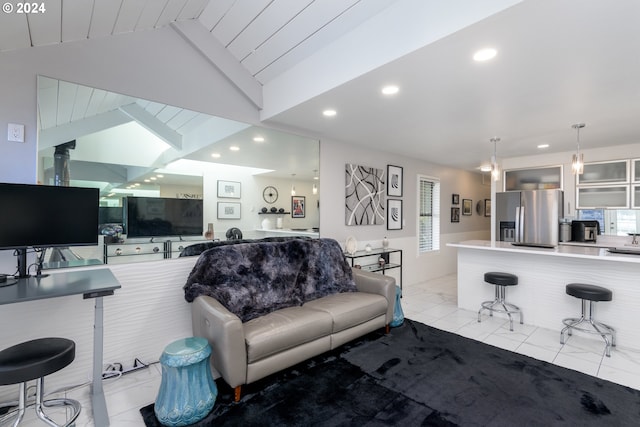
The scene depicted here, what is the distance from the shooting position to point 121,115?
2.58m

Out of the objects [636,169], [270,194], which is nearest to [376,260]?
[270,194]

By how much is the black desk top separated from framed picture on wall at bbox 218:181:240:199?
1330mm

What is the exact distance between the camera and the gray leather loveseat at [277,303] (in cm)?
218

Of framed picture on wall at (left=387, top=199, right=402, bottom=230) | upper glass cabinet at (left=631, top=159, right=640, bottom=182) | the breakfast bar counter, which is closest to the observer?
the breakfast bar counter

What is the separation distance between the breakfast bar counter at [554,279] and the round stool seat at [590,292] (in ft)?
0.78

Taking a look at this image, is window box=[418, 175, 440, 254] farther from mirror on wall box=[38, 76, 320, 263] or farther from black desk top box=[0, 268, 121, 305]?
black desk top box=[0, 268, 121, 305]

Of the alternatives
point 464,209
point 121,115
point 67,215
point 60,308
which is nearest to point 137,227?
point 67,215

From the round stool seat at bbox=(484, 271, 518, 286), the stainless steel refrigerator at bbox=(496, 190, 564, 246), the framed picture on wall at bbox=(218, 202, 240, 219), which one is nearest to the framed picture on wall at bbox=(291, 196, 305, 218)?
the framed picture on wall at bbox=(218, 202, 240, 219)

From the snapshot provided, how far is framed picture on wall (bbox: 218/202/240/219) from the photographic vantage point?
3.19 meters

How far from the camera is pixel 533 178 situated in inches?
214

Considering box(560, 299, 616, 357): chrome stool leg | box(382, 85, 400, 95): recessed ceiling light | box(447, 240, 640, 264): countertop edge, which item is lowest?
box(560, 299, 616, 357): chrome stool leg

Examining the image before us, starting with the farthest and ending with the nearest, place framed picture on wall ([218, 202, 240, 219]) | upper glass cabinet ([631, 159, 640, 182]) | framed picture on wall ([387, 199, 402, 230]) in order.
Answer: framed picture on wall ([387, 199, 402, 230]), upper glass cabinet ([631, 159, 640, 182]), framed picture on wall ([218, 202, 240, 219])

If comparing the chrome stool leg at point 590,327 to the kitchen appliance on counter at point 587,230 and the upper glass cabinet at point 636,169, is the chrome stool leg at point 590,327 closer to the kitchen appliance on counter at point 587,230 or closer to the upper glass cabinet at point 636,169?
the kitchen appliance on counter at point 587,230

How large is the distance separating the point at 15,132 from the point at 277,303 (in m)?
2.38
